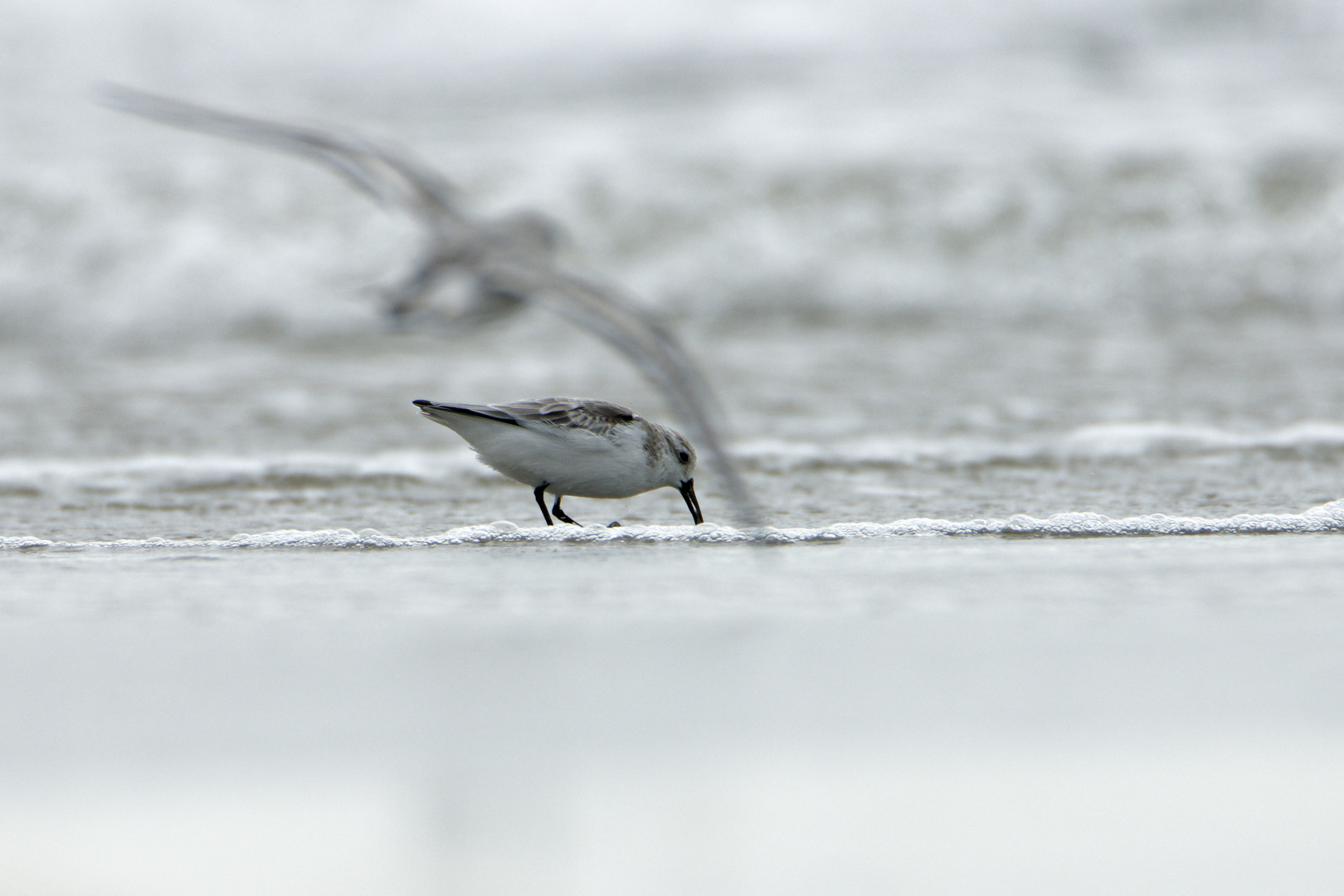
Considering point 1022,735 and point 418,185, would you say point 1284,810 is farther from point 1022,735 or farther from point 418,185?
point 418,185

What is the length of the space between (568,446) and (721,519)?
63 cm

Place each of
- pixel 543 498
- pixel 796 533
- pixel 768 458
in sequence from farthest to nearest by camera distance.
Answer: pixel 768 458
pixel 543 498
pixel 796 533

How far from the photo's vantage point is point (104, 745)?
94.5 inches

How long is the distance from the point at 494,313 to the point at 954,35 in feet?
51.2

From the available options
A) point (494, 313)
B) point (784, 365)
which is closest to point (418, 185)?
point (494, 313)

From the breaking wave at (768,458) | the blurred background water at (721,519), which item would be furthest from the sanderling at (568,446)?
the breaking wave at (768,458)

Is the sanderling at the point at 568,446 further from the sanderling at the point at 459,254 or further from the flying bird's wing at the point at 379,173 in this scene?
the flying bird's wing at the point at 379,173

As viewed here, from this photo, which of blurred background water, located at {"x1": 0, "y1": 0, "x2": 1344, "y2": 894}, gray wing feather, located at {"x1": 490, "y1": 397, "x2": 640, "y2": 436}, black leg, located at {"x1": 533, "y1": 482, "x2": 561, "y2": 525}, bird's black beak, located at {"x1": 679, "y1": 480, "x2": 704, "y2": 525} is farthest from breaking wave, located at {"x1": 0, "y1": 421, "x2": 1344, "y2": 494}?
gray wing feather, located at {"x1": 490, "y1": 397, "x2": 640, "y2": 436}

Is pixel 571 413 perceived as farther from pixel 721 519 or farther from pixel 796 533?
pixel 796 533

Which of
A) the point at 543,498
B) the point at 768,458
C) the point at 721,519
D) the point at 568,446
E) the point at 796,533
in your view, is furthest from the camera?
the point at 768,458

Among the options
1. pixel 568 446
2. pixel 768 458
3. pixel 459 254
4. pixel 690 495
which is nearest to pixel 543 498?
pixel 568 446

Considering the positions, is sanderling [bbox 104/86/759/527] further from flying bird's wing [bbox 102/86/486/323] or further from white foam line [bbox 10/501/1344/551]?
white foam line [bbox 10/501/1344/551]

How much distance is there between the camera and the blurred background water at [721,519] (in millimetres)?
2123

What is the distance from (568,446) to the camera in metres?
4.27
